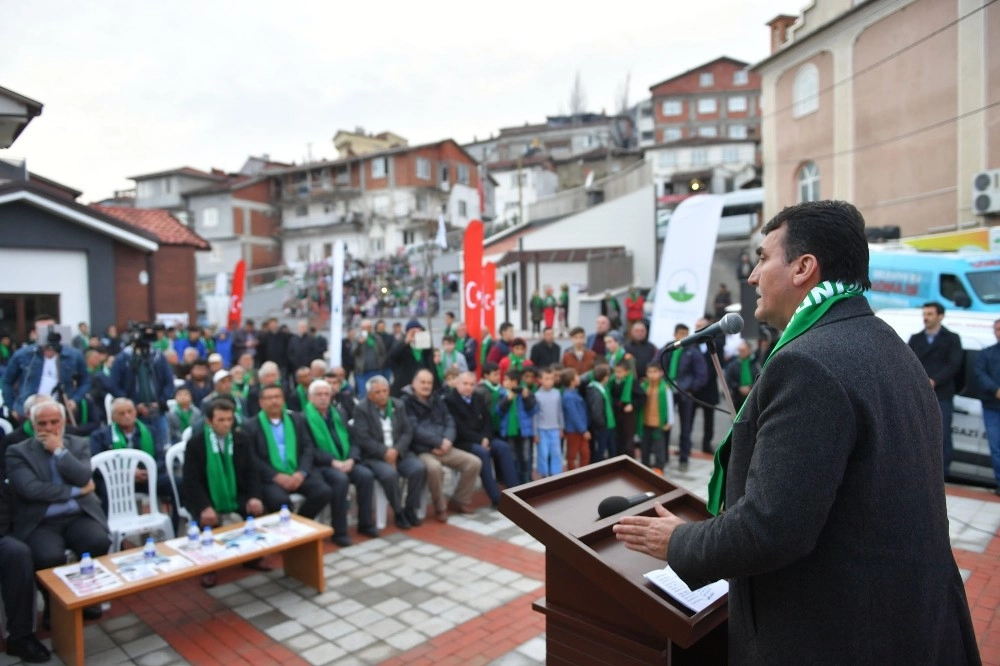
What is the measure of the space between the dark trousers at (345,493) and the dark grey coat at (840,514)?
16.5 feet

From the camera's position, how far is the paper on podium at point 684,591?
6.15 feet

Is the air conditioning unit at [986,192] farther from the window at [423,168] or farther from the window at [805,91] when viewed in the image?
the window at [423,168]

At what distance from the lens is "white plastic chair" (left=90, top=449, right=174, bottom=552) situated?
18.3ft

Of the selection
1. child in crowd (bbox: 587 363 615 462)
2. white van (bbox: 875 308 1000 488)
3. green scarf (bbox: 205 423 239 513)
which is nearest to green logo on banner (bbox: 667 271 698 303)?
child in crowd (bbox: 587 363 615 462)

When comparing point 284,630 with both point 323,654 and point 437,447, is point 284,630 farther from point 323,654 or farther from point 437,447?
point 437,447

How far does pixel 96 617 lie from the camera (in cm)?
467

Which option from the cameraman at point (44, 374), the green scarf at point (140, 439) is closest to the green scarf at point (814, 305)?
the green scarf at point (140, 439)

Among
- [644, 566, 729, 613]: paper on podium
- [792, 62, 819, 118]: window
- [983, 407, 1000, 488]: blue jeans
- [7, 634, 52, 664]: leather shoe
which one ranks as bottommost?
[7, 634, 52, 664]: leather shoe

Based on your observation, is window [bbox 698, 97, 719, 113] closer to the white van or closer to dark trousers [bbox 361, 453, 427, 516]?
the white van

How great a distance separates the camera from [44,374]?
28.1 feet

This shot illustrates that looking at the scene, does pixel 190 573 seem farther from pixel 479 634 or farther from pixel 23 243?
pixel 23 243

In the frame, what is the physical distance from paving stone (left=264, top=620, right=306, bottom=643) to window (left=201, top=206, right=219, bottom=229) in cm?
4382

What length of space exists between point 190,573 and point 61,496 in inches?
48.0

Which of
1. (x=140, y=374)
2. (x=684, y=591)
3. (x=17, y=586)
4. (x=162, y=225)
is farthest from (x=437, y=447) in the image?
(x=162, y=225)
